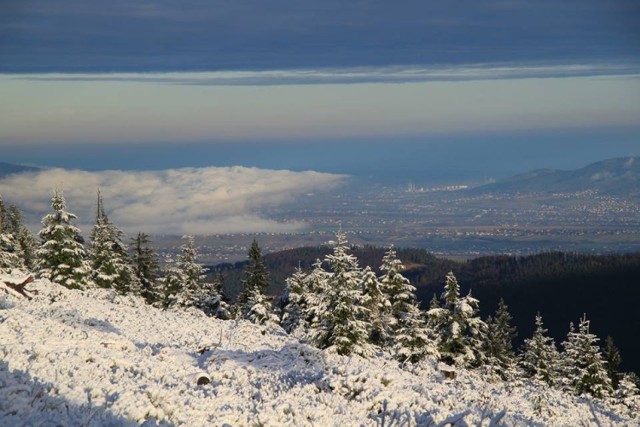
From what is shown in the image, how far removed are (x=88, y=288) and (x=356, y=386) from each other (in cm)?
3155

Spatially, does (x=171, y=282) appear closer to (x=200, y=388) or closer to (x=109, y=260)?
(x=109, y=260)

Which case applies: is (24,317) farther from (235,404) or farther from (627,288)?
(627,288)

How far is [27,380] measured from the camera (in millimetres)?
11562

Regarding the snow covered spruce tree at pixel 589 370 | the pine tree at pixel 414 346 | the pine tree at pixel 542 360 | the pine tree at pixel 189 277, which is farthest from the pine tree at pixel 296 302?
the snow covered spruce tree at pixel 589 370

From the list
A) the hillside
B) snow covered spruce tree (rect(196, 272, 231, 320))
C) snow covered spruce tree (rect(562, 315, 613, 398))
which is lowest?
the hillside

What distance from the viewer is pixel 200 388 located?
14891 millimetres

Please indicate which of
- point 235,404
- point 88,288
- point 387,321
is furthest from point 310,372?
point 88,288

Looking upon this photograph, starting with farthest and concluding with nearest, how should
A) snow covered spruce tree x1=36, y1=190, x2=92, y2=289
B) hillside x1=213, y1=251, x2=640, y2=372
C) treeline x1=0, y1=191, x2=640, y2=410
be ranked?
hillside x1=213, y1=251, x2=640, y2=372
snow covered spruce tree x1=36, y1=190, x2=92, y2=289
treeline x1=0, y1=191, x2=640, y2=410

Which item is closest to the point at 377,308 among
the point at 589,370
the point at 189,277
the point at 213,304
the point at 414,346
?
the point at 414,346

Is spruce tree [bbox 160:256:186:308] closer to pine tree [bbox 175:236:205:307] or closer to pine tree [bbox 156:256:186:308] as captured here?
pine tree [bbox 156:256:186:308]

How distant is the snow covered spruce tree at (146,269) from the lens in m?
55.5

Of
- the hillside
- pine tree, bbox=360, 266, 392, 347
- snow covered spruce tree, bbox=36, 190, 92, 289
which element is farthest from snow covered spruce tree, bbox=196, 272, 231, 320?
the hillside

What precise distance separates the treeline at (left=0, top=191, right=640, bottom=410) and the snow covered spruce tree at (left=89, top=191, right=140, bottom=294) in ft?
0.36

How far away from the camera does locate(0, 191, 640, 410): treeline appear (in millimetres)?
29688
